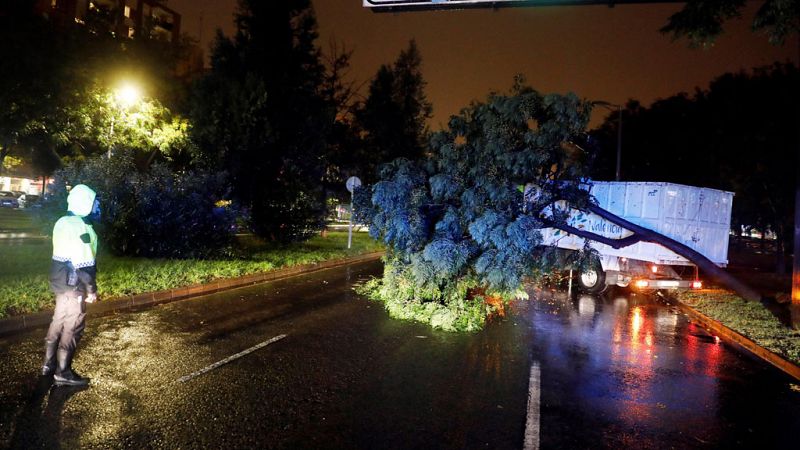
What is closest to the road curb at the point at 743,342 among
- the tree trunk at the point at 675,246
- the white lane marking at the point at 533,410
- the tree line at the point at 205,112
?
the tree trunk at the point at 675,246

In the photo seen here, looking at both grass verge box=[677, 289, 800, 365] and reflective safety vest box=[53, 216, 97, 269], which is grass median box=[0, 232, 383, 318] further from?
grass verge box=[677, 289, 800, 365]

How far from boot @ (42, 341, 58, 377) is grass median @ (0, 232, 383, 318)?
9.67 feet

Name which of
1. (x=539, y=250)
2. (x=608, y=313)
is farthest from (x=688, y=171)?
(x=539, y=250)

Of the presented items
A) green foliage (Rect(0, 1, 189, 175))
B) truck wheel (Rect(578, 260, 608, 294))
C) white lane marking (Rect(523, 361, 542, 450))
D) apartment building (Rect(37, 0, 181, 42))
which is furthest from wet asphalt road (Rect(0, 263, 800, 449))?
apartment building (Rect(37, 0, 181, 42))

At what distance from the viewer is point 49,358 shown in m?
5.84

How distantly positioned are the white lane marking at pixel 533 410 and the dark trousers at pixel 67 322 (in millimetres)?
4576

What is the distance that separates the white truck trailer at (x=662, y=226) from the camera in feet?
44.6

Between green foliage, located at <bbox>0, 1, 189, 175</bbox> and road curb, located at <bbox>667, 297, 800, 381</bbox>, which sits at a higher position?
green foliage, located at <bbox>0, 1, 189, 175</bbox>

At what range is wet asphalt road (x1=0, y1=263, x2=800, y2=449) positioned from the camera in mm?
4859

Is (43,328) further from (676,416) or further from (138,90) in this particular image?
(138,90)

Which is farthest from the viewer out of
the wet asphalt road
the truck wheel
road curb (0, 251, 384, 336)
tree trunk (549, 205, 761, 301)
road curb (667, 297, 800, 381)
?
the truck wheel

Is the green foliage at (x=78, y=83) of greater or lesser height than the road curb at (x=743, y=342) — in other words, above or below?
above

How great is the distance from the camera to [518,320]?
11023mm

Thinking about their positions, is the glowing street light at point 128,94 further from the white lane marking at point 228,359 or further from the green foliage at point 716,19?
the green foliage at point 716,19
